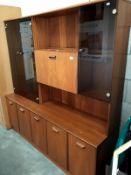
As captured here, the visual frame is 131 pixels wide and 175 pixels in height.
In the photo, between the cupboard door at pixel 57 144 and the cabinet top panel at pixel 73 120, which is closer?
the cabinet top panel at pixel 73 120

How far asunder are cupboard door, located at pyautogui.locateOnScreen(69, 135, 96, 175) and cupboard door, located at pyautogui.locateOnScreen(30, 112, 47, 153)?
46 cm

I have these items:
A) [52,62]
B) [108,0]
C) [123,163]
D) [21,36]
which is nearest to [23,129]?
[52,62]

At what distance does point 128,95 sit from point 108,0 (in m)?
0.95

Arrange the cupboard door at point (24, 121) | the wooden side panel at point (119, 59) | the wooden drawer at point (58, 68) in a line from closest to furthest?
the wooden side panel at point (119, 59), the wooden drawer at point (58, 68), the cupboard door at point (24, 121)

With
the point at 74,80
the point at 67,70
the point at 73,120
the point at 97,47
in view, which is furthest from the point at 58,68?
the point at 73,120

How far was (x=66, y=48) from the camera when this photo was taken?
1909 mm

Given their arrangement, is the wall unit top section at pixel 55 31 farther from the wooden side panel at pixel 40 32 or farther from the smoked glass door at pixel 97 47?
the smoked glass door at pixel 97 47

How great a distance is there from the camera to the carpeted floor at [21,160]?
1.94 m

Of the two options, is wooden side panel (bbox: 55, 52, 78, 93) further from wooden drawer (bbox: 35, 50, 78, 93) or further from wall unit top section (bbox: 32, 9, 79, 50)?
wall unit top section (bbox: 32, 9, 79, 50)

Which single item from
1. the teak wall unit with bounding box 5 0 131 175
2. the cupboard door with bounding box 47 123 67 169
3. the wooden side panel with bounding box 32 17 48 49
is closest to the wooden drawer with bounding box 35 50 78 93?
the teak wall unit with bounding box 5 0 131 175

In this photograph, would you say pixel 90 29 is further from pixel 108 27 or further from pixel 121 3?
pixel 121 3

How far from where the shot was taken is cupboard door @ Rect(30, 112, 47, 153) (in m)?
1.95

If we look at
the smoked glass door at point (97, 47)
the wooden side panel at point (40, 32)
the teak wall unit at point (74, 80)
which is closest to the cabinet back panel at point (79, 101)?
the teak wall unit at point (74, 80)

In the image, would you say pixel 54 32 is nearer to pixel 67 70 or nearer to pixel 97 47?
pixel 67 70
